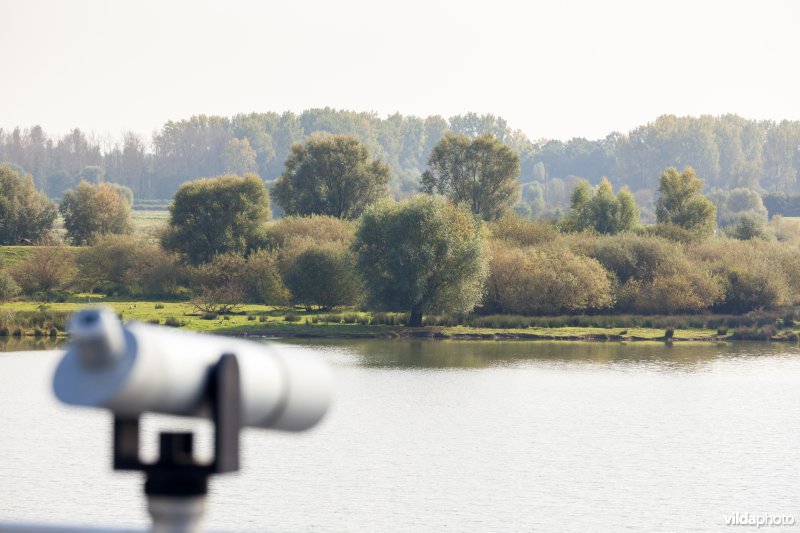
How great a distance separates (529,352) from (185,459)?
62477 mm

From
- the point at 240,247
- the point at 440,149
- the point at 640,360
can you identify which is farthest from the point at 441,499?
the point at 440,149

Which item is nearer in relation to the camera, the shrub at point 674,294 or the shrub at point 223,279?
the shrub at point 674,294

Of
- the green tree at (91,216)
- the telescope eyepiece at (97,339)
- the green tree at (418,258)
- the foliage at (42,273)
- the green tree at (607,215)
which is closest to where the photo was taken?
the telescope eyepiece at (97,339)

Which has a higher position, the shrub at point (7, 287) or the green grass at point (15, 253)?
the green grass at point (15, 253)

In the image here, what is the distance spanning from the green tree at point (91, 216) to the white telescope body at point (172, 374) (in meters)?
102

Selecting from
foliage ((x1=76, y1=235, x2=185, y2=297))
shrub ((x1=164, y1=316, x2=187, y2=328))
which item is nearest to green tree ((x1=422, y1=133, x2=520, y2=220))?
foliage ((x1=76, y1=235, x2=185, y2=297))

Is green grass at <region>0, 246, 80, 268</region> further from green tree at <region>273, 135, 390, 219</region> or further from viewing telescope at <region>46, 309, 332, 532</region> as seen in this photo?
viewing telescope at <region>46, 309, 332, 532</region>

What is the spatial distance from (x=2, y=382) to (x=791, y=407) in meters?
31.0

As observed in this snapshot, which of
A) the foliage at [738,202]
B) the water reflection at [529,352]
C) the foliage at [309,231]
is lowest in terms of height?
the water reflection at [529,352]

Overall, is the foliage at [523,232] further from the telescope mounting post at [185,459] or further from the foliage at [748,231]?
the telescope mounting post at [185,459]

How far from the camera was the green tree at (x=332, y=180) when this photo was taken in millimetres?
97125

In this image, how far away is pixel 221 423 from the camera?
2.71 meters

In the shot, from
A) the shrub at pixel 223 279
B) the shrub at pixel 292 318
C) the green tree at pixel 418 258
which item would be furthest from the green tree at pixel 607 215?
the shrub at pixel 292 318

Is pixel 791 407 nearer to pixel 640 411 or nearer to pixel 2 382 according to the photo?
pixel 640 411
